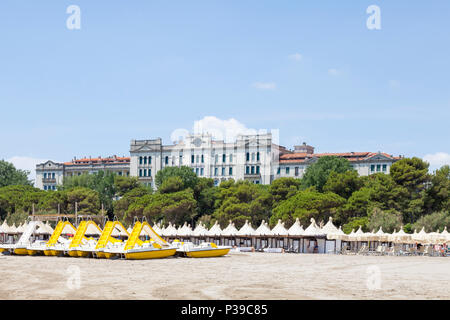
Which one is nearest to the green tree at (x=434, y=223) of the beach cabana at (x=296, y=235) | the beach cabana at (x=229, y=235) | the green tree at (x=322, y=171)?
the beach cabana at (x=296, y=235)

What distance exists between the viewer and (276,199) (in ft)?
299

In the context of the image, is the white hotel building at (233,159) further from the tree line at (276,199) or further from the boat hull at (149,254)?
the boat hull at (149,254)

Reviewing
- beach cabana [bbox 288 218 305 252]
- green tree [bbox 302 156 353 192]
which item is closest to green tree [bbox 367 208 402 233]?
beach cabana [bbox 288 218 305 252]

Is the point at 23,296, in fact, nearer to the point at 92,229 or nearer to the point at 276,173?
the point at 92,229

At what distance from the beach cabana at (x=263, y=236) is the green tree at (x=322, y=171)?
2285cm

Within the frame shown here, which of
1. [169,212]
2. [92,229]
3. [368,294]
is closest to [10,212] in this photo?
[169,212]

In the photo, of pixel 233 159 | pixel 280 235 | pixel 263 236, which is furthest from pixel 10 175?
pixel 280 235

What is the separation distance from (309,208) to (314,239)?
37.7ft

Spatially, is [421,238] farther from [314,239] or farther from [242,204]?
[242,204]

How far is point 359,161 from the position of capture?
11919 centimetres

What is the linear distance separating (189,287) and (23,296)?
5.81m

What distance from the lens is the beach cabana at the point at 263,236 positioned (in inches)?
2506
